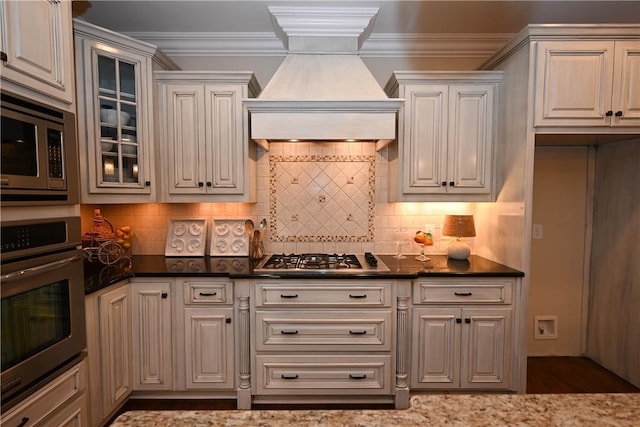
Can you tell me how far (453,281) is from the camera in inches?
93.5

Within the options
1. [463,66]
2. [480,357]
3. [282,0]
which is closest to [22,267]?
[282,0]

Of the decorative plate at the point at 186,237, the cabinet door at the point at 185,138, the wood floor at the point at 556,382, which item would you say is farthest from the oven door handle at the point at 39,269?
the wood floor at the point at 556,382

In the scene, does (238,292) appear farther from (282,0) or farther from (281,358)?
(282,0)

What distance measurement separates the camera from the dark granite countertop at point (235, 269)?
Result: 7.57ft

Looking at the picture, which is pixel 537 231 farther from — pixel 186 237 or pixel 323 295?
pixel 186 237

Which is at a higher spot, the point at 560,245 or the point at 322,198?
the point at 322,198

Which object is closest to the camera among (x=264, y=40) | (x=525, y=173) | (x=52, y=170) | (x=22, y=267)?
(x=22, y=267)

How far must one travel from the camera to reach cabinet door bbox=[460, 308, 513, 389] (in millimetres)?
2385

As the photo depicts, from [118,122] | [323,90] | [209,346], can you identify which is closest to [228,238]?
[209,346]

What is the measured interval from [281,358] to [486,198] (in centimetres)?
192

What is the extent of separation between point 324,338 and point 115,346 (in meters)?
1.34

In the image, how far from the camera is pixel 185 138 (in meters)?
2.61

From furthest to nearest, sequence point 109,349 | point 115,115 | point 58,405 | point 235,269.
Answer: point 235,269 → point 115,115 → point 109,349 → point 58,405

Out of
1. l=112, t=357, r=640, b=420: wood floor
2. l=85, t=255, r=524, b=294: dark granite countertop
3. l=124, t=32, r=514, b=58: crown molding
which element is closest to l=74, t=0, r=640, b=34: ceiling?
l=124, t=32, r=514, b=58: crown molding
